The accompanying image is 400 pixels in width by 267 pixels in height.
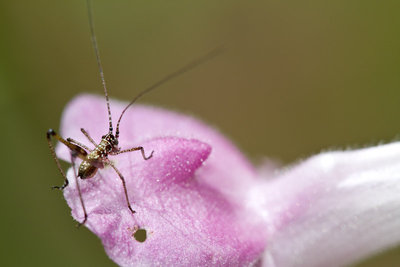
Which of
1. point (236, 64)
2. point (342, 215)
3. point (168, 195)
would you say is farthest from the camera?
point (236, 64)

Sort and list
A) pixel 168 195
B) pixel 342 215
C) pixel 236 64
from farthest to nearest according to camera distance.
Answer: pixel 236 64 < pixel 342 215 < pixel 168 195

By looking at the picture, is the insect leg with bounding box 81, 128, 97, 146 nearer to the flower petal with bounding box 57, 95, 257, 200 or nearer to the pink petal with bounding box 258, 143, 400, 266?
the flower petal with bounding box 57, 95, 257, 200

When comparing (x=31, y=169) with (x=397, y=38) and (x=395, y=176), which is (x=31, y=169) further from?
(x=397, y=38)

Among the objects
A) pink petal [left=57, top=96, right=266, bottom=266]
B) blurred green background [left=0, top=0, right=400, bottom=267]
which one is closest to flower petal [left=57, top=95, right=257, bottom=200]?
pink petal [left=57, top=96, right=266, bottom=266]

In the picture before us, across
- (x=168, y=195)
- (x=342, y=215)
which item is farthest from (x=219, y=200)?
(x=342, y=215)

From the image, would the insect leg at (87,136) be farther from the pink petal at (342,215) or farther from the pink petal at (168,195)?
the pink petal at (342,215)

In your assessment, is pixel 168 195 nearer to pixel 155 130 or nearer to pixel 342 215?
pixel 155 130

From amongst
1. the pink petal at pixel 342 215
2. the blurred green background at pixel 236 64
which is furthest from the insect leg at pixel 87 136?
the blurred green background at pixel 236 64
